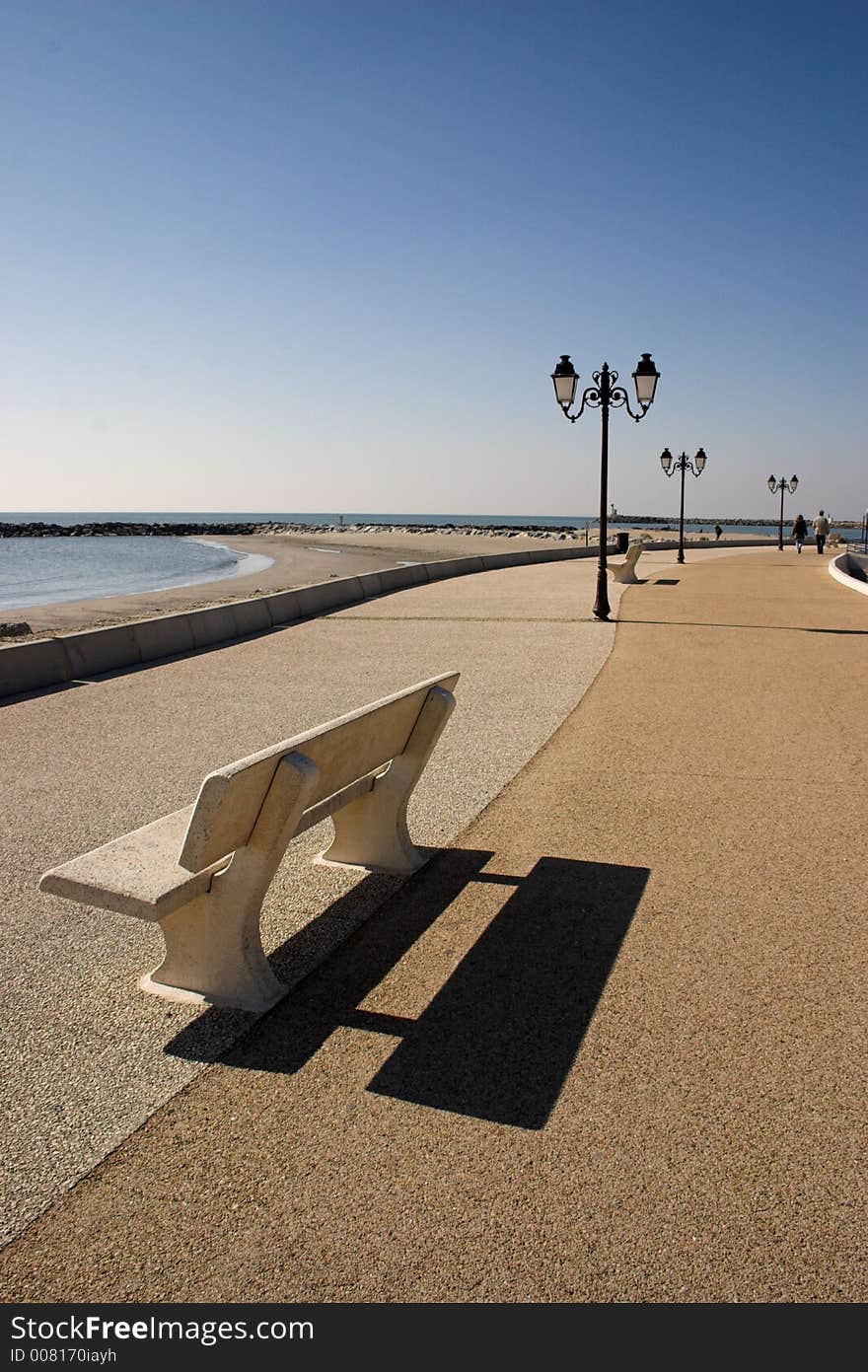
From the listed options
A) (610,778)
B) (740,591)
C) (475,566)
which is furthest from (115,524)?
(610,778)

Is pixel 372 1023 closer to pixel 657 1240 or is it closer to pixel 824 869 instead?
pixel 657 1240

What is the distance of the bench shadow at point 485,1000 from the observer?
2891mm

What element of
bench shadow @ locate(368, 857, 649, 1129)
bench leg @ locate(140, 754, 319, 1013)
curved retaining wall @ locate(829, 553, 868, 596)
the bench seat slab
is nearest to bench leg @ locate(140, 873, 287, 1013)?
bench leg @ locate(140, 754, 319, 1013)

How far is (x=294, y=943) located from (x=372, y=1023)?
2.42ft

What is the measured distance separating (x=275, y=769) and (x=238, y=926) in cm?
59

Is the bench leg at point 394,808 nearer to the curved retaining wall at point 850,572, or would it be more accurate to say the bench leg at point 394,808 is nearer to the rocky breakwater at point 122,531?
the curved retaining wall at point 850,572

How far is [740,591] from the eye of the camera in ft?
65.4

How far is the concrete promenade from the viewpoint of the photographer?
2.22 meters

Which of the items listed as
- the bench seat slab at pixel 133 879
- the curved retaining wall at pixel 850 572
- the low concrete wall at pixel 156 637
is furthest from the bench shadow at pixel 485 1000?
the curved retaining wall at pixel 850 572

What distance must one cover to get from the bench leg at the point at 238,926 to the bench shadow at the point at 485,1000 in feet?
0.48

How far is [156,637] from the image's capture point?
462 inches

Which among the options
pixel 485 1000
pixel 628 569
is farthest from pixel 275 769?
pixel 628 569

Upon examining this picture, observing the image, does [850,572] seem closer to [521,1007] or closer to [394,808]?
[394,808]

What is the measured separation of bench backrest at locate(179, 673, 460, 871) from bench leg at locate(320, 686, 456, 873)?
0.21 metres
